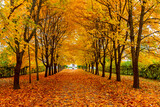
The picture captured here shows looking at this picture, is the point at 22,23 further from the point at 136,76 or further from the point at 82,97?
the point at 136,76

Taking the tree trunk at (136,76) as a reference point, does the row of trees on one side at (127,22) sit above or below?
above

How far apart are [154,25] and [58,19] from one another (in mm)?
12522

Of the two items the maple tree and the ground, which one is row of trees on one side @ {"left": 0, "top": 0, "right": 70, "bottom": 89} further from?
the ground

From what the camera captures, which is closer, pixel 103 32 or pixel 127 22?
pixel 127 22

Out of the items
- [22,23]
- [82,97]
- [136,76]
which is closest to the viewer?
[82,97]

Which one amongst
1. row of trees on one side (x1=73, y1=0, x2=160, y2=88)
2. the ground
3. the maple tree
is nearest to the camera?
the ground

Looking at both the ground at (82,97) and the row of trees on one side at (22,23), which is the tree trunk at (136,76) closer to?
the ground at (82,97)

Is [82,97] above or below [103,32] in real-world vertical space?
below

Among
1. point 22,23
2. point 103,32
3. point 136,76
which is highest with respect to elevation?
Answer: point 103,32

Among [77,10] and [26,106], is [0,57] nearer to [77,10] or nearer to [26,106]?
[77,10]

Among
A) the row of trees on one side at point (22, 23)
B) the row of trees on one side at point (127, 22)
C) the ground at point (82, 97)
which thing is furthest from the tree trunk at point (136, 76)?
the row of trees on one side at point (22, 23)

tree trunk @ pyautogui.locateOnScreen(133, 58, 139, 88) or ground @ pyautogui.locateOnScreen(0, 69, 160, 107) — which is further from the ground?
tree trunk @ pyautogui.locateOnScreen(133, 58, 139, 88)

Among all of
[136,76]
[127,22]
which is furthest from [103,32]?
[136,76]

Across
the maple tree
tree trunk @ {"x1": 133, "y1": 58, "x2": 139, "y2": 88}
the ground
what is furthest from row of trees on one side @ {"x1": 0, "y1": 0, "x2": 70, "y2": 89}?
tree trunk @ {"x1": 133, "y1": 58, "x2": 139, "y2": 88}
